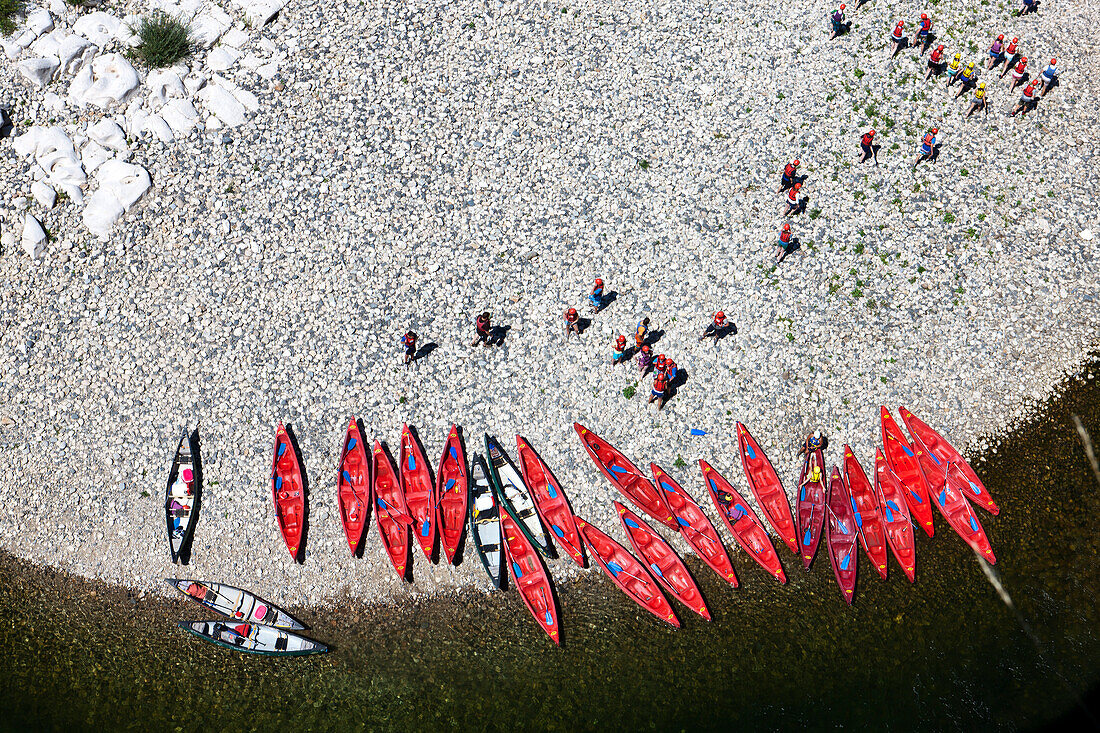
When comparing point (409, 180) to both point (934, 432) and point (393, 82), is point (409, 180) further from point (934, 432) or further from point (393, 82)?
point (934, 432)

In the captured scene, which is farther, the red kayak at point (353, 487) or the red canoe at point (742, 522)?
the red kayak at point (353, 487)

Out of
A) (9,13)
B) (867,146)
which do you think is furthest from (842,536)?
(9,13)

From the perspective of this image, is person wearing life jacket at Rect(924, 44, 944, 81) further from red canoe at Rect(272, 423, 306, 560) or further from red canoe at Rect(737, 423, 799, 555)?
red canoe at Rect(272, 423, 306, 560)

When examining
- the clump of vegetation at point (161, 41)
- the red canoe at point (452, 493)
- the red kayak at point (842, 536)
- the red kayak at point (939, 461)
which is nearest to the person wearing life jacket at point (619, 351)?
the red canoe at point (452, 493)

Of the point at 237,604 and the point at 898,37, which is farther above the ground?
the point at 898,37

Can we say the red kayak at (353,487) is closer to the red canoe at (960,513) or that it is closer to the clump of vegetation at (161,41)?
the clump of vegetation at (161,41)

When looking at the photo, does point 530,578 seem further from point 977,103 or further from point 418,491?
point 977,103

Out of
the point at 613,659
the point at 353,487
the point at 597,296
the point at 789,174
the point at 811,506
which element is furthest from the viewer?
the point at 789,174

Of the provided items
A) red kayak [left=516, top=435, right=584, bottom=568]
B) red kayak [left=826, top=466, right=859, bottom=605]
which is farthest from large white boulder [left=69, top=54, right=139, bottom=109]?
red kayak [left=826, top=466, right=859, bottom=605]
